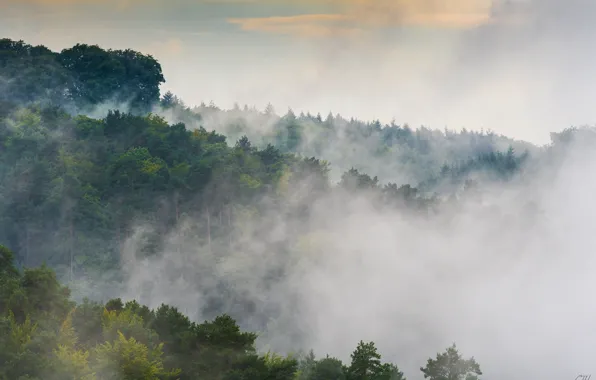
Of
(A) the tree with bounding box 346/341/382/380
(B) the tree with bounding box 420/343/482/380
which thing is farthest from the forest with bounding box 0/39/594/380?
(A) the tree with bounding box 346/341/382/380

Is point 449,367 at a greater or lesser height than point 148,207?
lesser

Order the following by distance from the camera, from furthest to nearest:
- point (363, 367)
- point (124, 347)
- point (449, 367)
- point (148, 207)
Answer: point (148, 207), point (449, 367), point (363, 367), point (124, 347)

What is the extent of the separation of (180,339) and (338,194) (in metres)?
90.3

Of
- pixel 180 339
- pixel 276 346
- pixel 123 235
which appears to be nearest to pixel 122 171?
pixel 123 235

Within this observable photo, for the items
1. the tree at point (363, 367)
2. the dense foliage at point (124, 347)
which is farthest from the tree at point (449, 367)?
the tree at point (363, 367)

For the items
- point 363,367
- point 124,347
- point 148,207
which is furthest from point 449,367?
point 148,207

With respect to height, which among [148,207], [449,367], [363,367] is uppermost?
[148,207]

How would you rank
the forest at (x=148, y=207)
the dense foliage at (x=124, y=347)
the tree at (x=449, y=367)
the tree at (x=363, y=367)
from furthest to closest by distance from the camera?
the forest at (x=148, y=207), the tree at (x=449, y=367), the tree at (x=363, y=367), the dense foliage at (x=124, y=347)

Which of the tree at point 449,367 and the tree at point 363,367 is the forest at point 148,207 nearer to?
the tree at point 449,367

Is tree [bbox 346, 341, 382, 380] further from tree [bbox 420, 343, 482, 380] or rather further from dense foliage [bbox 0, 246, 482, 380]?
A: tree [bbox 420, 343, 482, 380]

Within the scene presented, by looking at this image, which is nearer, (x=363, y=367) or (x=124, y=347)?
(x=124, y=347)

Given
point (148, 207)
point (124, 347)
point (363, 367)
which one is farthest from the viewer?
point (148, 207)

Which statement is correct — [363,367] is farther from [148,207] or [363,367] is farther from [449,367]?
[148,207]

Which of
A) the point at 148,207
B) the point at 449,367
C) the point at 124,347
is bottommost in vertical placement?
the point at 124,347
